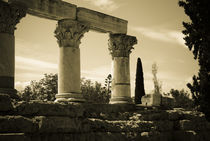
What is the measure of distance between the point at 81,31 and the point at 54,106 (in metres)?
4.65

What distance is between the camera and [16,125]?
917 centimetres

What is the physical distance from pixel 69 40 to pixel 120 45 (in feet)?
11.2

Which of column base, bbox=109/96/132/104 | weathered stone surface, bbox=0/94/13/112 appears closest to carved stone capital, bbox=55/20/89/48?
column base, bbox=109/96/132/104

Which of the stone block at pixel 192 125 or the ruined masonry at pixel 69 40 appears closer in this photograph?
the ruined masonry at pixel 69 40

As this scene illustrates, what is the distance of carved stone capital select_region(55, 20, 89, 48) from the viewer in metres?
13.5

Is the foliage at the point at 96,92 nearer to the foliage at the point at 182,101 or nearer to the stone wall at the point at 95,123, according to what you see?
the foliage at the point at 182,101

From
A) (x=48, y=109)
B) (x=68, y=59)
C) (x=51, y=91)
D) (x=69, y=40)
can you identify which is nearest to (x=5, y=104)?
(x=48, y=109)

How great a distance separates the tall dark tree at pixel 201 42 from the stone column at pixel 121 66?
4.44m

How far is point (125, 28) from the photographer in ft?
53.0

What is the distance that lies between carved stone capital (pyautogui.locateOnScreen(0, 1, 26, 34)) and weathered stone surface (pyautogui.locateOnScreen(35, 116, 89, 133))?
3879mm

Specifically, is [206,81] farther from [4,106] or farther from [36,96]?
[36,96]

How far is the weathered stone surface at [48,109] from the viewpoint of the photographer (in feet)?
32.5

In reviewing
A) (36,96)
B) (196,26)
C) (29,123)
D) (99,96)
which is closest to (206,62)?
(196,26)

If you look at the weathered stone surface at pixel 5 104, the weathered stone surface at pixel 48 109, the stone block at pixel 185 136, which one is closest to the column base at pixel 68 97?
the weathered stone surface at pixel 48 109
